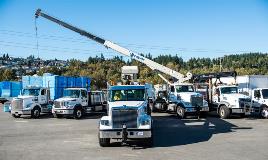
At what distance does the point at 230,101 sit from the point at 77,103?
10749 millimetres

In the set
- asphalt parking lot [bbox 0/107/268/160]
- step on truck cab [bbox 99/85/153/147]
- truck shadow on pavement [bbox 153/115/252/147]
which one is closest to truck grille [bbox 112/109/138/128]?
step on truck cab [bbox 99/85/153/147]

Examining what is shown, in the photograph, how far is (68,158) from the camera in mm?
12078

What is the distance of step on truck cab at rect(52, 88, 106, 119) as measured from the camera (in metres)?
26.7

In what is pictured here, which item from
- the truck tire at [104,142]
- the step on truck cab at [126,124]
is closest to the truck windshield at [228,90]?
the step on truck cab at [126,124]

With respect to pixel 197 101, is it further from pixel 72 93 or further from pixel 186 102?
pixel 72 93

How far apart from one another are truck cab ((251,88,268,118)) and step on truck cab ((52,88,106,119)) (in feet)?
37.9

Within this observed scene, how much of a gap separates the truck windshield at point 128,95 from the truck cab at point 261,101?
12990 millimetres

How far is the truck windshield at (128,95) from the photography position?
1586cm

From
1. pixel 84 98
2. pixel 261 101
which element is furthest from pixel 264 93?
pixel 84 98

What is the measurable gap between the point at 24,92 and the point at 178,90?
1141 centimetres

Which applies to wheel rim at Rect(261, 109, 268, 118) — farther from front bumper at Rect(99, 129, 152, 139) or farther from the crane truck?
front bumper at Rect(99, 129, 152, 139)

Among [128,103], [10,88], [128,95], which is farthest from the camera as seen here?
[10,88]

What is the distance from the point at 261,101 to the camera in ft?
85.5

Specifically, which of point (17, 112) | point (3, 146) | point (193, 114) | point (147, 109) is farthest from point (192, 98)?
point (3, 146)
